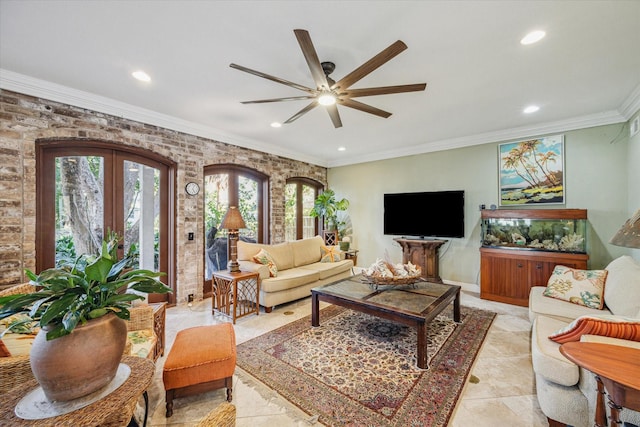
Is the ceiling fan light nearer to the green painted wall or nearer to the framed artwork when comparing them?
the green painted wall

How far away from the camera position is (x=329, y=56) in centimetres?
229

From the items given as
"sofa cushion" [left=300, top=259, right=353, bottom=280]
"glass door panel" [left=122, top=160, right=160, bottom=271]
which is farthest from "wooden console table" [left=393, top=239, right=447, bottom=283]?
"glass door panel" [left=122, top=160, right=160, bottom=271]

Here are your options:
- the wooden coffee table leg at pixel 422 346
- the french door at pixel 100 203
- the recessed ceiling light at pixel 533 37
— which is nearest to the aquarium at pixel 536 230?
the recessed ceiling light at pixel 533 37

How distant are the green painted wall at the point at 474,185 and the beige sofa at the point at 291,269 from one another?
4.63ft

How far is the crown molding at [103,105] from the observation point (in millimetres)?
2637

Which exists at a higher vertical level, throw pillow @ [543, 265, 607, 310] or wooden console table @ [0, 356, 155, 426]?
wooden console table @ [0, 356, 155, 426]

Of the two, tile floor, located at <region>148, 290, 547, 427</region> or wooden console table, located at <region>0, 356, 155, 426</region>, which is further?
tile floor, located at <region>148, 290, 547, 427</region>

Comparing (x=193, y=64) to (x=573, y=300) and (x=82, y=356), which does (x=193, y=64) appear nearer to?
(x=82, y=356)

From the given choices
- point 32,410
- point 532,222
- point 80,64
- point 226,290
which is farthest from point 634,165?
point 80,64

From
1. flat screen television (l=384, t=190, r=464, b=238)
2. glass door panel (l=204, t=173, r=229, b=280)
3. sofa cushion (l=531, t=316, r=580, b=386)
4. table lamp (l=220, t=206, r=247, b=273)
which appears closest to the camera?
sofa cushion (l=531, t=316, r=580, b=386)

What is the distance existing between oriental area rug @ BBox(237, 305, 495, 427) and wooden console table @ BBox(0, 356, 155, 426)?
1.17 m

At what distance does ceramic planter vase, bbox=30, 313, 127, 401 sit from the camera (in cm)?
87

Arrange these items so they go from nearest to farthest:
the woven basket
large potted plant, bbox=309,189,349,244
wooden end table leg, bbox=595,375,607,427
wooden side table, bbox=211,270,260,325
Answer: wooden end table leg, bbox=595,375,607,427 < the woven basket < wooden side table, bbox=211,270,260,325 < large potted plant, bbox=309,189,349,244

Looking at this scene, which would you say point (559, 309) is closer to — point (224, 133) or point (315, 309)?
point (315, 309)
